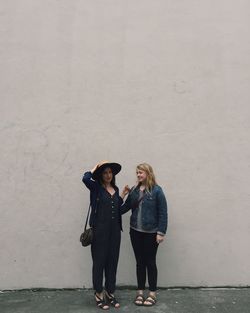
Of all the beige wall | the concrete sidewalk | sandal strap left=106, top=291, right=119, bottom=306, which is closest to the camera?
the concrete sidewalk

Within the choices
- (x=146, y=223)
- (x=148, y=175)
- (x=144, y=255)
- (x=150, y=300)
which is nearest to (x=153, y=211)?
(x=146, y=223)

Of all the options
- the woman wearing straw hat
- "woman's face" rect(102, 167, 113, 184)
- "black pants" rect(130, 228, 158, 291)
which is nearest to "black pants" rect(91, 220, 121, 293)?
the woman wearing straw hat

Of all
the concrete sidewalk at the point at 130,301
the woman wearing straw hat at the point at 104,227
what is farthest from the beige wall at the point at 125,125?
the woman wearing straw hat at the point at 104,227

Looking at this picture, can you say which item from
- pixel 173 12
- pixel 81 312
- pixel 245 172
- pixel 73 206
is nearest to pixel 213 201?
pixel 245 172

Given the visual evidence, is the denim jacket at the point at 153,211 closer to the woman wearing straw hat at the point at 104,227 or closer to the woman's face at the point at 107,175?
the woman wearing straw hat at the point at 104,227

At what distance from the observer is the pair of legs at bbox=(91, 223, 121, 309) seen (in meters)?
4.35

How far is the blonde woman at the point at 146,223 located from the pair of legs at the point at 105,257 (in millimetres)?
236

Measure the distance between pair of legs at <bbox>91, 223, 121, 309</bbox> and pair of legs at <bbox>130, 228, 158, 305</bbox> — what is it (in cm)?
23

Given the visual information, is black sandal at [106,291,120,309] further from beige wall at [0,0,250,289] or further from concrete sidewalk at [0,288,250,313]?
beige wall at [0,0,250,289]

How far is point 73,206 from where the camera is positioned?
488 centimetres

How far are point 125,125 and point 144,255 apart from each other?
163 centimetres

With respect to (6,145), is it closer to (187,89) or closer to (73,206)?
(73,206)

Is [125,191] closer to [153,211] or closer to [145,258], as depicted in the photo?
[153,211]

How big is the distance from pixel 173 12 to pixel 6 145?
2753 millimetres
